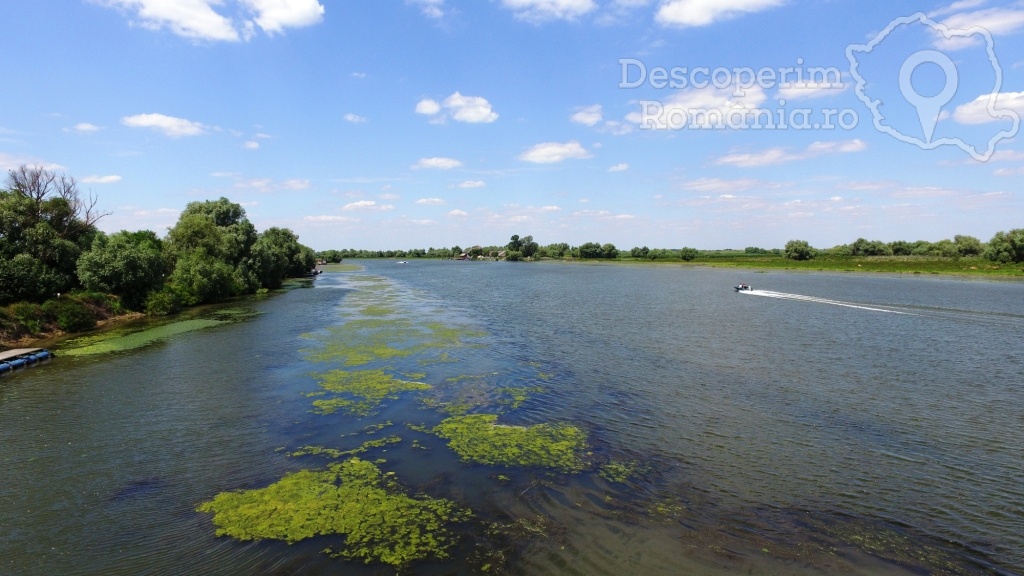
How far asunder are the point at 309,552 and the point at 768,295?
212 feet

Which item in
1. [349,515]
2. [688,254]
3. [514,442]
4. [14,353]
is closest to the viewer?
[349,515]

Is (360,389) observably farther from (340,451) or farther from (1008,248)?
(1008,248)

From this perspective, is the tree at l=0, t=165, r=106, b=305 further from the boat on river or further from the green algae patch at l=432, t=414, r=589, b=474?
the green algae patch at l=432, t=414, r=589, b=474

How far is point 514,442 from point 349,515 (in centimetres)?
557

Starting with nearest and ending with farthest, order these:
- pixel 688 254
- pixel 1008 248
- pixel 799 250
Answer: pixel 1008 248 → pixel 799 250 → pixel 688 254

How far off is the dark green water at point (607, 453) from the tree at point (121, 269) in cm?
1639

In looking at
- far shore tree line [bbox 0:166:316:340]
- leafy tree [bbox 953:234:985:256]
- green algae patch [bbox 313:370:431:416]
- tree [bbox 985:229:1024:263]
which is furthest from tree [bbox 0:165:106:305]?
leafy tree [bbox 953:234:985:256]

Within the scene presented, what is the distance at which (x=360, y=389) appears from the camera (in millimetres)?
20219

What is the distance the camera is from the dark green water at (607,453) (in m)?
9.38

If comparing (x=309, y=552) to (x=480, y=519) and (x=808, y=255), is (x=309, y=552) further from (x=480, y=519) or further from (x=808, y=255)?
(x=808, y=255)

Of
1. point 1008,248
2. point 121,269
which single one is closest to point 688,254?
point 1008,248

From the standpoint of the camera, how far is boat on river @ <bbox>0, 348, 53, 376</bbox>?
23617 millimetres

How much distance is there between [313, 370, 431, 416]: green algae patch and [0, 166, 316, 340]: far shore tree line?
24.0 meters

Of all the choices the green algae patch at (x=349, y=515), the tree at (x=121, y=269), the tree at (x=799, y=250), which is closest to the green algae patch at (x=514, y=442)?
the green algae patch at (x=349, y=515)
